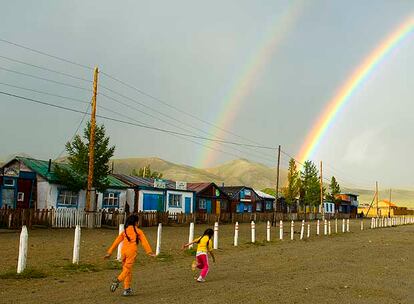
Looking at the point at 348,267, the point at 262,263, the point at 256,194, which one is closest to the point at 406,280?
the point at 348,267

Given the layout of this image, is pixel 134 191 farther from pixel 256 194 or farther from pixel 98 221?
pixel 256 194

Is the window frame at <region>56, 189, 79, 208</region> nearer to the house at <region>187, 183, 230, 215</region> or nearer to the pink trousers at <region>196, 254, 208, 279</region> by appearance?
the house at <region>187, 183, 230, 215</region>

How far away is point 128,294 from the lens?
9500mm

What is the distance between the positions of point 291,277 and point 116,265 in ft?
18.5

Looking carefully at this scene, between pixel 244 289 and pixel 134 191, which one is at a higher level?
pixel 134 191

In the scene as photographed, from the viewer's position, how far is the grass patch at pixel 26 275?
11.6 metres

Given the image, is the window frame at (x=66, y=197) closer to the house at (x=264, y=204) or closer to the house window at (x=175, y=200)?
the house window at (x=175, y=200)

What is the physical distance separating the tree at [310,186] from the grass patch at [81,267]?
6905 cm

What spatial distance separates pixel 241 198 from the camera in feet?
236

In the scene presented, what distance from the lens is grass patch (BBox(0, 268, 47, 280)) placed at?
456 inches

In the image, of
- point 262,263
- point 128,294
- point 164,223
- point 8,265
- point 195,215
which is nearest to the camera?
point 128,294

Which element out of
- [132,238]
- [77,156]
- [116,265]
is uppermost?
[77,156]

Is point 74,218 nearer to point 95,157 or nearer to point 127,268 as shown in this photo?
point 95,157

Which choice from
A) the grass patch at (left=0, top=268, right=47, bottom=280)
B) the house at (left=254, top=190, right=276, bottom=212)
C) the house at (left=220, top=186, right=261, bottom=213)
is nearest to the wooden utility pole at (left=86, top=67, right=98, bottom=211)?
the grass patch at (left=0, top=268, right=47, bottom=280)
